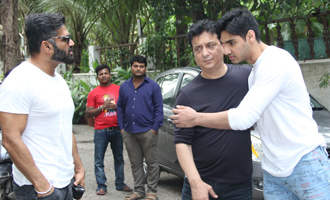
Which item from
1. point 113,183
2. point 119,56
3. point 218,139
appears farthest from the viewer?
point 119,56

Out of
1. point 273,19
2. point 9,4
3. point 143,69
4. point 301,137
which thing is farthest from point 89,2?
point 301,137

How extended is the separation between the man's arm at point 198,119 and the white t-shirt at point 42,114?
769 millimetres

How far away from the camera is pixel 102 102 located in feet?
20.3

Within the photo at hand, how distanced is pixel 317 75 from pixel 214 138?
608cm

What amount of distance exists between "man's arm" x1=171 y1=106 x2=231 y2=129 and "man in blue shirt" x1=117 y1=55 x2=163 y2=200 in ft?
9.66

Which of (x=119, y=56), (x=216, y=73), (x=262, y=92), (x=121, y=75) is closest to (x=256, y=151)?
(x=216, y=73)

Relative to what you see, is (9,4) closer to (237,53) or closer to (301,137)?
(237,53)

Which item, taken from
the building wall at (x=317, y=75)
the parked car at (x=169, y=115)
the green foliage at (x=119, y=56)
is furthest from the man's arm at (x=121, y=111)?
the green foliage at (x=119, y=56)

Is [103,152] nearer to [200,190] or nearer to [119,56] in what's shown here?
[200,190]

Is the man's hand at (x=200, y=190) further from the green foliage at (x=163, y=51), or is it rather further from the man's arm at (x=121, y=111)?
the green foliage at (x=163, y=51)

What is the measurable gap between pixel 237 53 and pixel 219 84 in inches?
12.6

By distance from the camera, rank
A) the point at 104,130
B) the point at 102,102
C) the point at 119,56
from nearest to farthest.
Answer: the point at 104,130, the point at 102,102, the point at 119,56

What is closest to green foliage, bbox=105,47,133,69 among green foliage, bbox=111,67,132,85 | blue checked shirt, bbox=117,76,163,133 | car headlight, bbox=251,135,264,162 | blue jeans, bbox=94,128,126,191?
green foliage, bbox=111,67,132,85

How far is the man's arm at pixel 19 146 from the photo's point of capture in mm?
2348
